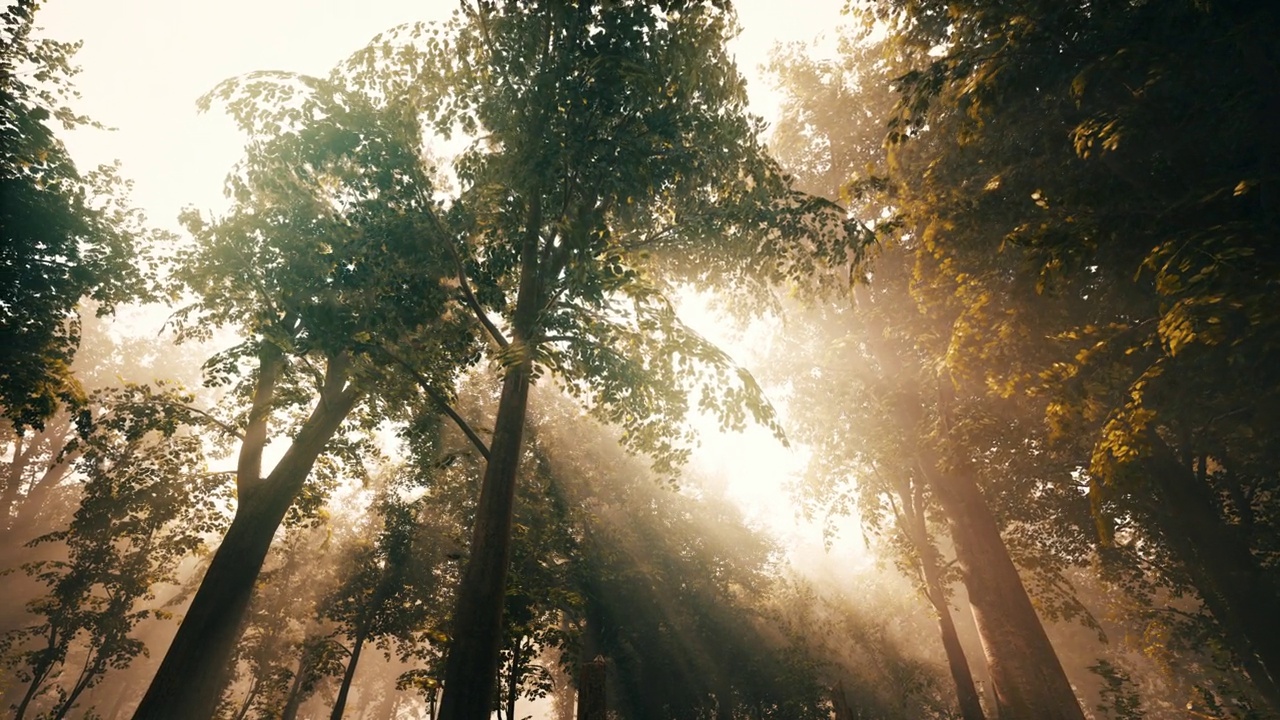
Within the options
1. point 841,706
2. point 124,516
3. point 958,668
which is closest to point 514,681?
point 841,706

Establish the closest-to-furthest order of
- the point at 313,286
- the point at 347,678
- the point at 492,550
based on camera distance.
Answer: the point at 492,550 → the point at 313,286 → the point at 347,678

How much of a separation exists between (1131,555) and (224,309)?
26.4 m

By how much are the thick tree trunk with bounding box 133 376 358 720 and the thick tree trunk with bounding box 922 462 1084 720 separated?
43.4 feet

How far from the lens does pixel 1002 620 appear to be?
9.34 metres

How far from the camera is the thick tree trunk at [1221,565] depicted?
1004cm

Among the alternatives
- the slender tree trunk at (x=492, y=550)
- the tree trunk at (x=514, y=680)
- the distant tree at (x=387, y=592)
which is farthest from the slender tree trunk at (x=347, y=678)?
the slender tree trunk at (x=492, y=550)

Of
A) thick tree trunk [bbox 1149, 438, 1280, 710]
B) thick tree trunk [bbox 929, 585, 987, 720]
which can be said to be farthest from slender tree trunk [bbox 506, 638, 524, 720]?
thick tree trunk [bbox 1149, 438, 1280, 710]

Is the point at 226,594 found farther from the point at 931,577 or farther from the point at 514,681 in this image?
the point at 931,577

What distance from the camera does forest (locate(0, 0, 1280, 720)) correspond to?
5.07 meters

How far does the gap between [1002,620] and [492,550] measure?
959cm

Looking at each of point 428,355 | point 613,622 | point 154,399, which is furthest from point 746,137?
point 613,622

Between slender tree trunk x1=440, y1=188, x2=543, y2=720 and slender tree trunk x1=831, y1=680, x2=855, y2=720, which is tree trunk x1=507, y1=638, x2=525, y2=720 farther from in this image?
slender tree trunk x1=831, y1=680, x2=855, y2=720

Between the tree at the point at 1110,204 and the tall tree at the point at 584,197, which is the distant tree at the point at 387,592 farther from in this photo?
the tree at the point at 1110,204

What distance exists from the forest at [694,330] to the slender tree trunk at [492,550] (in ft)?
0.14
